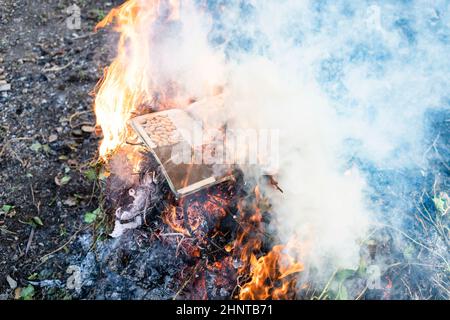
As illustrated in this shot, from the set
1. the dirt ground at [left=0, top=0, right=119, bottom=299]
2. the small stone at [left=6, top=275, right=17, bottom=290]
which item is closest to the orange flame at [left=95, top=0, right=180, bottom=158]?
the dirt ground at [left=0, top=0, right=119, bottom=299]

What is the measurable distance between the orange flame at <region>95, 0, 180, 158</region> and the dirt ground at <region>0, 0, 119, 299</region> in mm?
445

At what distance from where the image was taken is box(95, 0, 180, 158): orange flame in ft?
14.4

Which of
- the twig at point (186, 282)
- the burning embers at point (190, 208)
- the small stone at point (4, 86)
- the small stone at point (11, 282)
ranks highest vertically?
the small stone at point (4, 86)

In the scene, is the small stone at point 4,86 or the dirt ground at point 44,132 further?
the small stone at point 4,86

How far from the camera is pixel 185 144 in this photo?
400 cm

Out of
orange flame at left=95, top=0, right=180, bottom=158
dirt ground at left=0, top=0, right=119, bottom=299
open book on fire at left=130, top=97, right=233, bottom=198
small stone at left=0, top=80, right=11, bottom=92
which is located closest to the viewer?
open book on fire at left=130, top=97, right=233, bottom=198

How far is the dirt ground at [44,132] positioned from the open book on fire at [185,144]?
99 centimetres

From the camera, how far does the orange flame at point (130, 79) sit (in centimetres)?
438

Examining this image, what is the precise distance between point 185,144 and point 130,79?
121 cm

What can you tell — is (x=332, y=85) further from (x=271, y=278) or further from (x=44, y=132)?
(x=44, y=132)

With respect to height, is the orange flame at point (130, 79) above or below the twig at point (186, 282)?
above

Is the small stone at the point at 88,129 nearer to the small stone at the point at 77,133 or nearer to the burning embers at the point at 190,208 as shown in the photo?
the small stone at the point at 77,133

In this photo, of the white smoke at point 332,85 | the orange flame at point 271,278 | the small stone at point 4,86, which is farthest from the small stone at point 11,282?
the small stone at point 4,86

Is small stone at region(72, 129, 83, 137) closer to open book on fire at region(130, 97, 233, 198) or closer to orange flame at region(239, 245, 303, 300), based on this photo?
open book on fire at region(130, 97, 233, 198)
